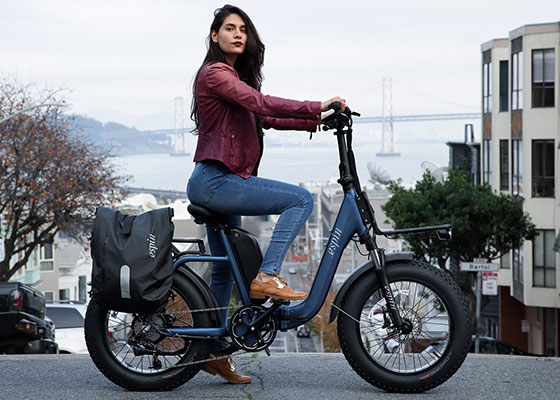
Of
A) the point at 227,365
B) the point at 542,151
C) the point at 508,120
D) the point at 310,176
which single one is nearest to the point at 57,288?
the point at 508,120

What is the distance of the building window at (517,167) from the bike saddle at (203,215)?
33.0 m

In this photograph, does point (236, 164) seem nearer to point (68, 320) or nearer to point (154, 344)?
point (154, 344)

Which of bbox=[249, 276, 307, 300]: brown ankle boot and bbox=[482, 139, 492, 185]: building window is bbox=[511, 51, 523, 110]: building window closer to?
bbox=[482, 139, 492, 185]: building window

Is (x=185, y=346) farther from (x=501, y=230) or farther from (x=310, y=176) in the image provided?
(x=310, y=176)

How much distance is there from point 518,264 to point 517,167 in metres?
3.52

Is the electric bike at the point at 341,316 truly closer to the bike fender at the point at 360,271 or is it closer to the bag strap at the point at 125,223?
the bike fender at the point at 360,271

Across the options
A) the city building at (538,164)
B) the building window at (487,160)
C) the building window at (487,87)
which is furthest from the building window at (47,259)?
the city building at (538,164)

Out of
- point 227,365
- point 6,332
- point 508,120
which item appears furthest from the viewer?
point 508,120

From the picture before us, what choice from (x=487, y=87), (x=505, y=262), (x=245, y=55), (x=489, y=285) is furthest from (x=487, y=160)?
(x=245, y=55)

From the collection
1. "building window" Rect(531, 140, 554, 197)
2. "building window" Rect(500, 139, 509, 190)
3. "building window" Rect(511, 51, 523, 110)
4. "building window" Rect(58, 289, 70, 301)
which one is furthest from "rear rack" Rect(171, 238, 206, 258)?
"building window" Rect(58, 289, 70, 301)

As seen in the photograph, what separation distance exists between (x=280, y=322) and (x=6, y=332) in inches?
237

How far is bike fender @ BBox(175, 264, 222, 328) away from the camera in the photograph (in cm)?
556

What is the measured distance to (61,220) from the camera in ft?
102

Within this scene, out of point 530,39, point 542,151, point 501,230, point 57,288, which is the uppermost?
point 530,39
